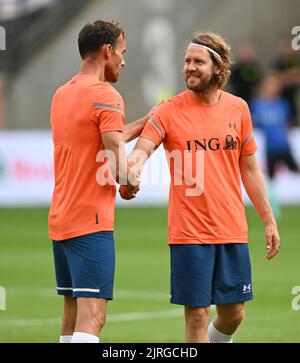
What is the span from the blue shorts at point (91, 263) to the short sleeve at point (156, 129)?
2.51 ft

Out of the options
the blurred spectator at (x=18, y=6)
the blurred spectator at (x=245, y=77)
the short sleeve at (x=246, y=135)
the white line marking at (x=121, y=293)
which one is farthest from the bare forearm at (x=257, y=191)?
the blurred spectator at (x=18, y=6)

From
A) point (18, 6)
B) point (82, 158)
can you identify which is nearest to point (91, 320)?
point (82, 158)

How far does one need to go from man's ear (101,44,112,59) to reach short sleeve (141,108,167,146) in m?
0.57

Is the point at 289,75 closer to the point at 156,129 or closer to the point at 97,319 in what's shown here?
the point at 156,129

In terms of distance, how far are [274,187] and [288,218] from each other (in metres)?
0.70

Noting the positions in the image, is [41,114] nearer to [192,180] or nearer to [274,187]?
[274,187]

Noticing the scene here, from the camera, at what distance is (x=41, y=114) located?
31.0 meters

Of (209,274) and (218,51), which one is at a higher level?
(218,51)

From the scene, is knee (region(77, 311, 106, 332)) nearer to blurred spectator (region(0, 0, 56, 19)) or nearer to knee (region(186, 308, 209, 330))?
knee (region(186, 308, 209, 330))

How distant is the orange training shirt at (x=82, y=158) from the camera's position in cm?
814

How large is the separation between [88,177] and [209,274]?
114 cm

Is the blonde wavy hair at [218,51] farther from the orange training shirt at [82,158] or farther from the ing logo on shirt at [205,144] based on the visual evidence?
the orange training shirt at [82,158]

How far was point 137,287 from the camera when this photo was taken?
14.8 m

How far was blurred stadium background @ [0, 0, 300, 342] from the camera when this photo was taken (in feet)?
41.6
